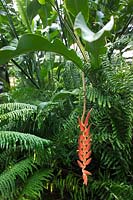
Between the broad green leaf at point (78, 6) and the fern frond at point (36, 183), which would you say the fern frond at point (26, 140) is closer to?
the fern frond at point (36, 183)

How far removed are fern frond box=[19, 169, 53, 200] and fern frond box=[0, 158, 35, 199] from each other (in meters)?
0.02

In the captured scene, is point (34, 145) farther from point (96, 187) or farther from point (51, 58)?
point (51, 58)

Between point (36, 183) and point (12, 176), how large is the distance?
2.7 inches

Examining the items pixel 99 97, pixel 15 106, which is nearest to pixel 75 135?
pixel 99 97

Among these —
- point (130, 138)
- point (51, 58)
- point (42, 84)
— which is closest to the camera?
point (130, 138)

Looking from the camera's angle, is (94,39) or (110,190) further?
(110,190)

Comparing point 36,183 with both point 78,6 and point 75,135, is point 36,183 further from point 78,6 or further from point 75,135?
point 78,6

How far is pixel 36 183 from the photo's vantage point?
794mm

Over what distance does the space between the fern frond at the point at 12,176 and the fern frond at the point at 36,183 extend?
2cm

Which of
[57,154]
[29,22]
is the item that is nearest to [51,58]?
[29,22]

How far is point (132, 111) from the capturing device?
769 mm

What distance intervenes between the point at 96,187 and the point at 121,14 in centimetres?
94

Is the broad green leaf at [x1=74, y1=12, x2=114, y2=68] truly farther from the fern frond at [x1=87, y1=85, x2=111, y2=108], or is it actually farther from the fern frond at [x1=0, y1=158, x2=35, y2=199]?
the fern frond at [x1=0, y1=158, x2=35, y2=199]

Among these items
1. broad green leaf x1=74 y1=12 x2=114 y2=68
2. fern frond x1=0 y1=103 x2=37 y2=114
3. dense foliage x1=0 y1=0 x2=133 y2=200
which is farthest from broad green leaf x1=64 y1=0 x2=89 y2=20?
fern frond x1=0 y1=103 x2=37 y2=114
